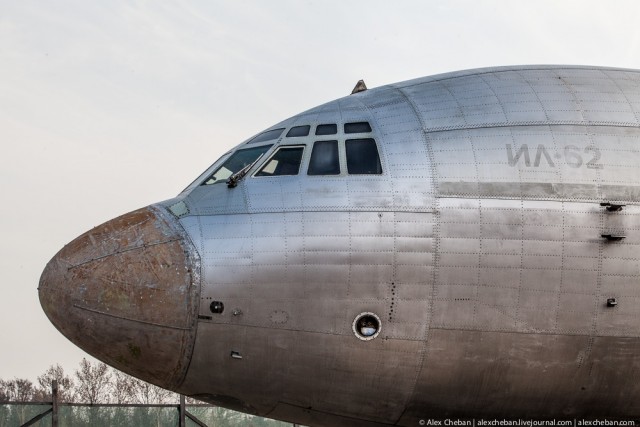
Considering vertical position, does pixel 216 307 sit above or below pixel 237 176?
below

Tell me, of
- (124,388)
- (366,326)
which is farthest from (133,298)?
(124,388)

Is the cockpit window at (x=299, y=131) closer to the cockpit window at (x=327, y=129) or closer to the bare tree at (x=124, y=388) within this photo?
the cockpit window at (x=327, y=129)

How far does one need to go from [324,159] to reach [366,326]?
8.10 feet

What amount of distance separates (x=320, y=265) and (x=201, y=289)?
5.22 feet

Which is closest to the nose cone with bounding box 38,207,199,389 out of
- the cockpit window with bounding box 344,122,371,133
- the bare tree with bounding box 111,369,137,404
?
the cockpit window with bounding box 344,122,371,133

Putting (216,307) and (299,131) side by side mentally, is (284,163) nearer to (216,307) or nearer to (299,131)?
(299,131)

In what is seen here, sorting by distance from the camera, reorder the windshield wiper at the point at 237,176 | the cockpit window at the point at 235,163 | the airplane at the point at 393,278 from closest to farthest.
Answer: the airplane at the point at 393,278
the windshield wiper at the point at 237,176
the cockpit window at the point at 235,163

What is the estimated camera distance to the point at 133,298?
13438mm

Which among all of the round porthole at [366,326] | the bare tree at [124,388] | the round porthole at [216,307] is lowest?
the bare tree at [124,388]

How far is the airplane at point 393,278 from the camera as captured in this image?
13594 millimetres

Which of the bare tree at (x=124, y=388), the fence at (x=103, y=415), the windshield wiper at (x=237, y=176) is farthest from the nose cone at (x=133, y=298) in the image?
the bare tree at (x=124, y=388)

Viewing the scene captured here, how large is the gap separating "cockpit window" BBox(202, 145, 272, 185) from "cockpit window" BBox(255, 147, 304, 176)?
Result: 0.26m

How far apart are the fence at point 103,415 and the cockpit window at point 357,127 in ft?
39.7

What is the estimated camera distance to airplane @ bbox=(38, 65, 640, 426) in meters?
13.6
